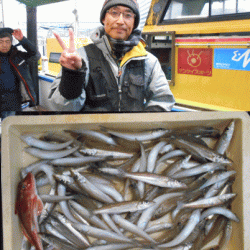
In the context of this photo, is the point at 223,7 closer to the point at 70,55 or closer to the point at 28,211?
the point at 70,55

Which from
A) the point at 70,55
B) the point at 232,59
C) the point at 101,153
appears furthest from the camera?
the point at 101,153

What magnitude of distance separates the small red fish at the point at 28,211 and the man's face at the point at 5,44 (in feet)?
2.07

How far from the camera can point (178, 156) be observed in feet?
5.13

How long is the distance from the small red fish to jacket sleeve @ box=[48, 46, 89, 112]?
1.34ft

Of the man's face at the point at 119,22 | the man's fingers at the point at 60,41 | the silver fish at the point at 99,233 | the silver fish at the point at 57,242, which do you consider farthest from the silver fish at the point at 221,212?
the man's fingers at the point at 60,41

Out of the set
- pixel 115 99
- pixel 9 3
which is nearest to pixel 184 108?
pixel 115 99

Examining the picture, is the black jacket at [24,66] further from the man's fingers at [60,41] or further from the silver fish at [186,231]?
the silver fish at [186,231]

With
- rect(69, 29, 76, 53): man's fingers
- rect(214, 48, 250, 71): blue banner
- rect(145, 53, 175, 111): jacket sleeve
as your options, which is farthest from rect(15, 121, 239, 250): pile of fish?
rect(69, 29, 76, 53): man's fingers

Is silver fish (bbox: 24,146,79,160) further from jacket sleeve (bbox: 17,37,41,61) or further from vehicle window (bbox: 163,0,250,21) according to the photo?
vehicle window (bbox: 163,0,250,21)

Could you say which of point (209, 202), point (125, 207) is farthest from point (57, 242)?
point (209, 202)

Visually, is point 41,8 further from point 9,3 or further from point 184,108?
point 184,108

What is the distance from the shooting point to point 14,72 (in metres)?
1.32

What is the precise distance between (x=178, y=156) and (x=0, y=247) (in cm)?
107

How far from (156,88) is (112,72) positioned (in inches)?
9.9
